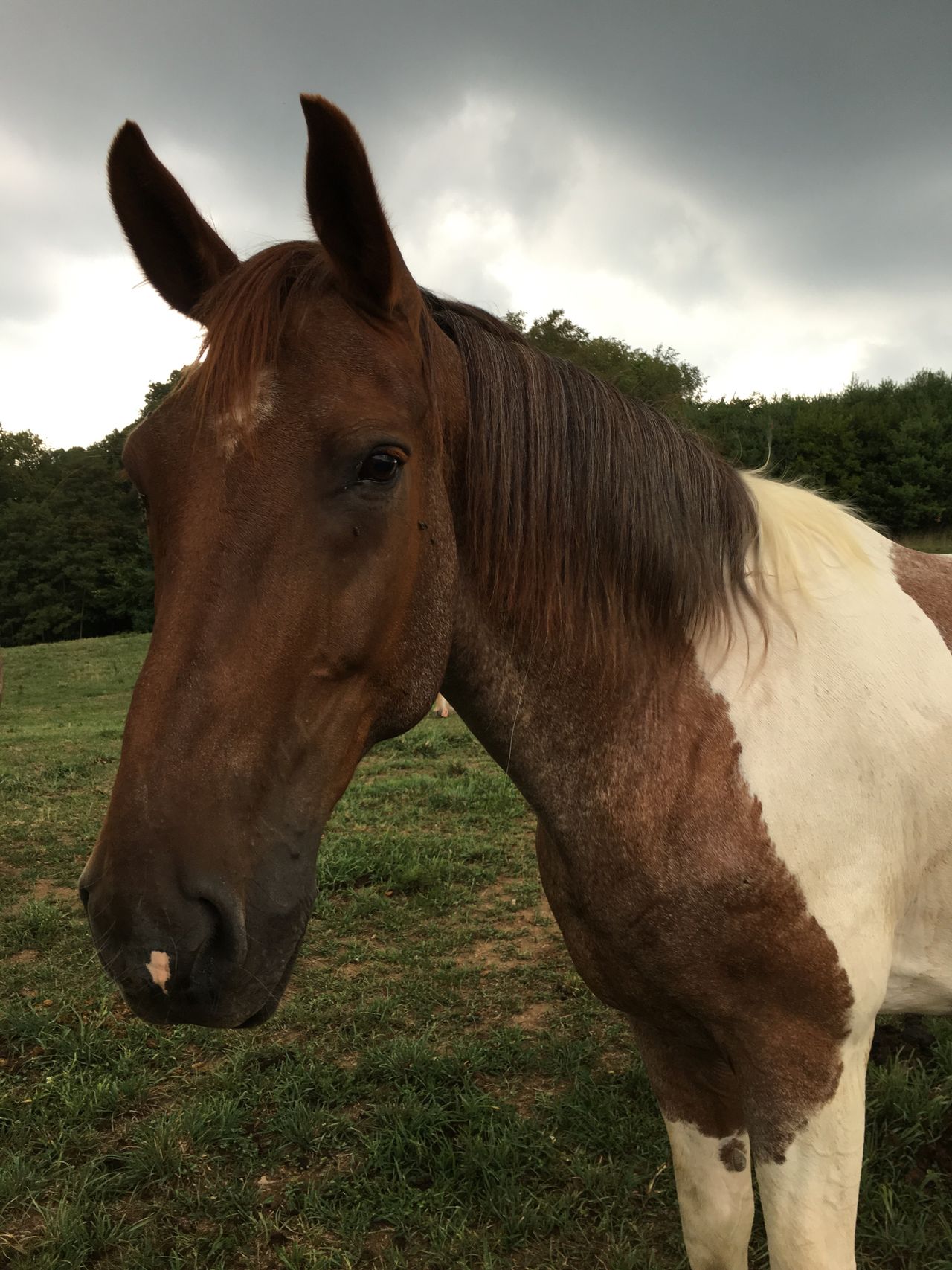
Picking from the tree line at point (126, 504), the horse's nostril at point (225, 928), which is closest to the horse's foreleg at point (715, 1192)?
the horse's nostril at point (225, 928)

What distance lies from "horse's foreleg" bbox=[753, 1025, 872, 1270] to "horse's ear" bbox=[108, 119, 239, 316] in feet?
7.25

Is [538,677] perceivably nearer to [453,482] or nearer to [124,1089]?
[453,482]

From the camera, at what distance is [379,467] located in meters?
1.47

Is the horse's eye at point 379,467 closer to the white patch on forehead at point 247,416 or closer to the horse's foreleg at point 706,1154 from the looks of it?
the white patch on forehead at point 247,416

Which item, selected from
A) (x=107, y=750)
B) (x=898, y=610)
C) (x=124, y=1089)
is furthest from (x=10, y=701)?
(x=898, y=610)

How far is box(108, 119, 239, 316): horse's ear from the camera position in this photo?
1737mm

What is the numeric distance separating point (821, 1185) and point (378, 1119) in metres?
2.13

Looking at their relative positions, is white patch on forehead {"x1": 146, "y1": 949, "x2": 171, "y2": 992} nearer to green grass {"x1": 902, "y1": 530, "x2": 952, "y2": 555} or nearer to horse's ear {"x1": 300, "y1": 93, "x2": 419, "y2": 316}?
horse's ear {"x1": 300, "y1": 93, "x2": 419, "y2": 316}

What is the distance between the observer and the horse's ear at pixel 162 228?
174 centimetres

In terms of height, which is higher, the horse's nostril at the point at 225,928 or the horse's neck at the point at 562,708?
the horse's neck at the point at 562,708

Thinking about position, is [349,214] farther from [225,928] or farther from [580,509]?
[225,928]

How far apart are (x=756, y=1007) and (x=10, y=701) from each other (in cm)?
1844

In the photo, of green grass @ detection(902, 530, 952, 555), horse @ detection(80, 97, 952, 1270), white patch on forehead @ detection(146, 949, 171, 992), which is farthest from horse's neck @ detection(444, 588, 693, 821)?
green grass @ detection(902, 530, 952, 555)

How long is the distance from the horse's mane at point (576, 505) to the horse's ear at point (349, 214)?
13cm
